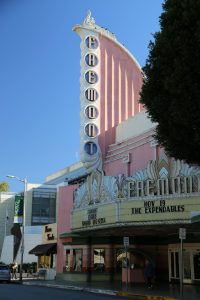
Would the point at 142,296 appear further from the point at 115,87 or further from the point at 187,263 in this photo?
the point at 115,87

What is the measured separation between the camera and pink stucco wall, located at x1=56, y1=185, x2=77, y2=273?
39062 millimetres

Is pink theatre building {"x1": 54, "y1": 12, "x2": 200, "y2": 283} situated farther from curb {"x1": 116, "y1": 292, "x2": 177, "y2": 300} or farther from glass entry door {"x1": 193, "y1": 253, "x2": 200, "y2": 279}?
curb {"x1": 116, "y1": 292, "x2": 177, "y2": 300}

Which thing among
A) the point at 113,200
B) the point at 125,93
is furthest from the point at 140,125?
the point at 113,200

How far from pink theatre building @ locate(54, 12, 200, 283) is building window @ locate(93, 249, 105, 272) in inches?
2.8

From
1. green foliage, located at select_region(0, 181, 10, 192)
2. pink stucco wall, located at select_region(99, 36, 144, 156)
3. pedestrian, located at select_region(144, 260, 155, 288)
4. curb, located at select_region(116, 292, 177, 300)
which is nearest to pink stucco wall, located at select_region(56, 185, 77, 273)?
pink stucco wall, located at select_region(99, 36, 144, 156)

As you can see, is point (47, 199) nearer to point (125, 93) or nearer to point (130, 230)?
point (125, 93)

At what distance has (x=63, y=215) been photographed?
4006 cm

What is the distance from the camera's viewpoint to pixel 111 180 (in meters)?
30.0

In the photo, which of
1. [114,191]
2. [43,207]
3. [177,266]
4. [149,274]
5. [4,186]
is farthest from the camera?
[4,186]

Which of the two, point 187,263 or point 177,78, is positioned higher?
point 177,78

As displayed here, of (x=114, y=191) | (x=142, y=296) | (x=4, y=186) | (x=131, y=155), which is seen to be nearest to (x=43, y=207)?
(x=4, y=186)

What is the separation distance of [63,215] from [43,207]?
43038 millimetres

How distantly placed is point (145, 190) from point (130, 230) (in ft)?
12.8

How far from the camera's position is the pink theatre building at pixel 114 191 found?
91.9ft
